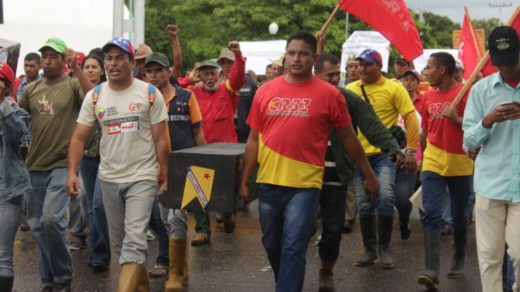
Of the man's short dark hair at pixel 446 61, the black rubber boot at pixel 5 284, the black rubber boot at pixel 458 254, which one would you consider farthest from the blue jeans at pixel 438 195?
the black rubber boot at pixel 5 284

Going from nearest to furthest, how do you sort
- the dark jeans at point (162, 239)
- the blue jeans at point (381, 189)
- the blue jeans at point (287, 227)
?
the blue jeans at point (287, 227) < the dark jeans at point (162, 239) < the blue jeans at point (381, 189)

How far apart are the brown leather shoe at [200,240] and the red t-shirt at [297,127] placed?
11.4 ft

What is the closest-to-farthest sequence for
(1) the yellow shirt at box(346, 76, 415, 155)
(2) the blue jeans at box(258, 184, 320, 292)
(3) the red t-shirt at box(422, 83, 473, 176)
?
(2) the blue jeans at box(258, 184, 320, 292)
(3) the red t-shirt at box(422, 83, 473, 176)
(1) the yellow shirt at box(346, 76, 415, 155)

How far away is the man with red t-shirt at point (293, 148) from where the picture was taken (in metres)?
6.38

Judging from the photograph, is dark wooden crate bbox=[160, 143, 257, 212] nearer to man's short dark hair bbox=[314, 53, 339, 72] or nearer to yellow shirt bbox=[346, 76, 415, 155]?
man's short dark hair bbox=[314, 53, 339, 72]

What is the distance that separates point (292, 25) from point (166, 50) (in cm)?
1034

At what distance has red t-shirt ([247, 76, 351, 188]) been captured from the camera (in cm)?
639

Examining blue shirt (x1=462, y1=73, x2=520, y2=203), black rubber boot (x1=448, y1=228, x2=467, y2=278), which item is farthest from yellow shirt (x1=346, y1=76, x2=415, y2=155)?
blue shirt (x1=462, y1=73, x2=520, y2=203)

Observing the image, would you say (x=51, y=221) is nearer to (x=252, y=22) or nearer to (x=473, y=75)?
Result: (x=473, y=75)

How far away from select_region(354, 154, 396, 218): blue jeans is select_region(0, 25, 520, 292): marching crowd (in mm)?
13

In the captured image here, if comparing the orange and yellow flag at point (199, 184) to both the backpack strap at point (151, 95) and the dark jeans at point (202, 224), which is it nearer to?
the backpack strap at point (151, 95)

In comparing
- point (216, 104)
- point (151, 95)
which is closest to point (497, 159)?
point (151, 95)

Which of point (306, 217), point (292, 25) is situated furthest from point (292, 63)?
point (292, 25)

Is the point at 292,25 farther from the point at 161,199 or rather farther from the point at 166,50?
the point at 161,199
